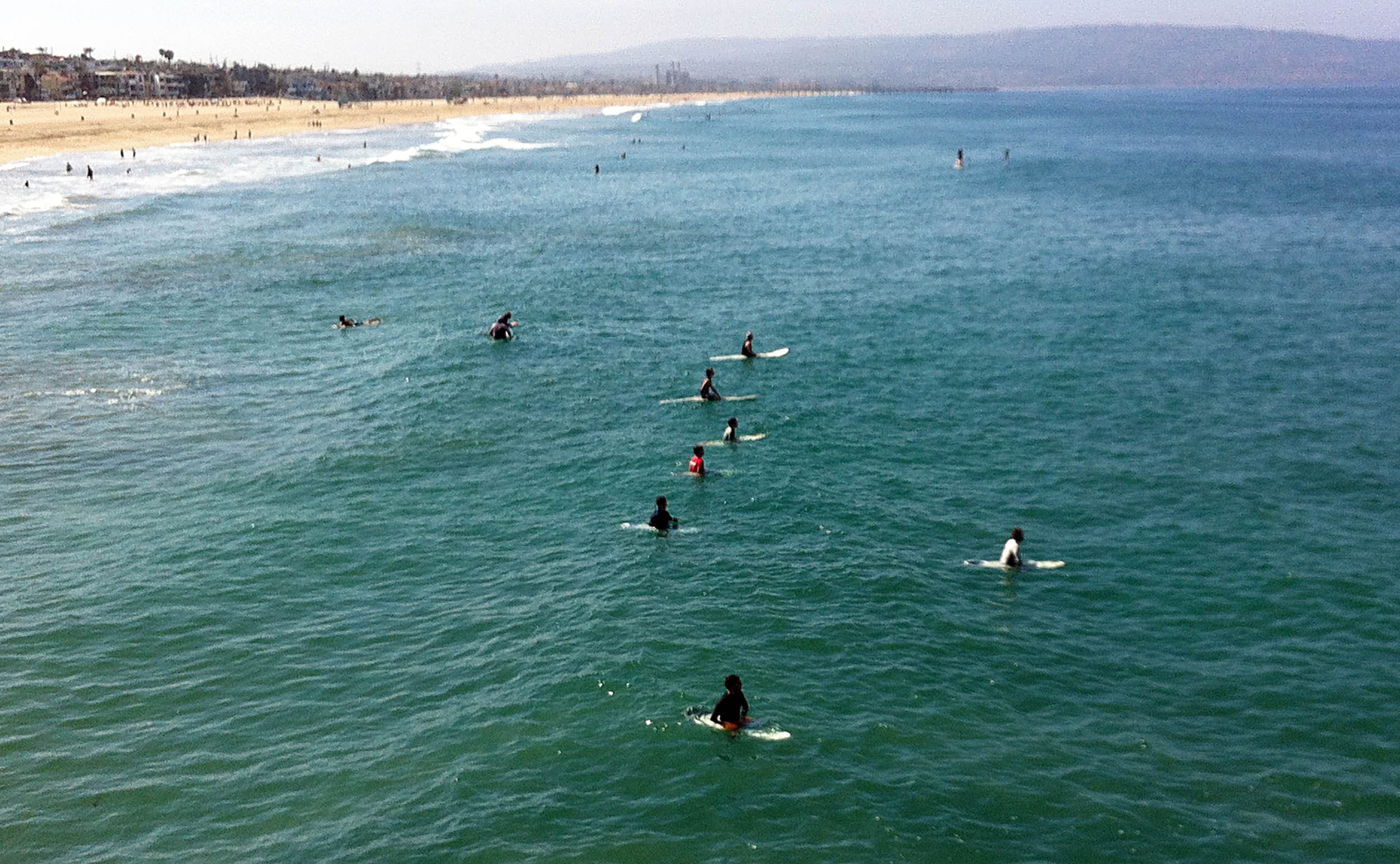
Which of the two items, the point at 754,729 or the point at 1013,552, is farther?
the point at 1013,552

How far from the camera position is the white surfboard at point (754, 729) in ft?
67.3

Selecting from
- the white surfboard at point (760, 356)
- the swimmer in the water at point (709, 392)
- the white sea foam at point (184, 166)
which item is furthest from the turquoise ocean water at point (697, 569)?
the white sea foam at point (184, 166)

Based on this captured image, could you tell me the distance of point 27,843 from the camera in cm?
1762

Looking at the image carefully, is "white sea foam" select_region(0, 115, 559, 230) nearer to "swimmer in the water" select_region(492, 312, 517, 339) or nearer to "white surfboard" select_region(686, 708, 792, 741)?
"swimmer in the water" select_region(492, 312, 517, 339)

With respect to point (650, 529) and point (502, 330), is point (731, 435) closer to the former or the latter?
point (650, 529)

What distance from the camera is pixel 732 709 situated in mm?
20578

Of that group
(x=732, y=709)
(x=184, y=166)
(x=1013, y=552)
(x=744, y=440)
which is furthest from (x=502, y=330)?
(x=184, y=166)

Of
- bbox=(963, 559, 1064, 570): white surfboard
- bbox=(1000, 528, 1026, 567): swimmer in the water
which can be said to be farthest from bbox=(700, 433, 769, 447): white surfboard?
bbox=(1000, 528, 1026, 567): swimmer in the water

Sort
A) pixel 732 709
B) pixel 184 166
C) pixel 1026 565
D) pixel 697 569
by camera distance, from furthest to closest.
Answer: pixel 184 166, pixel 697 569, pixel 1026 565, pixel 732 709

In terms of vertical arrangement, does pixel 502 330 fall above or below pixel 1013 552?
above

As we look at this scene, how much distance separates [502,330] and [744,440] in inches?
697

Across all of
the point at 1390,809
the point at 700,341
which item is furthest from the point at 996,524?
the point at 700,341

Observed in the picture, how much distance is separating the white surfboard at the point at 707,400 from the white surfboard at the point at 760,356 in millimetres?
5250

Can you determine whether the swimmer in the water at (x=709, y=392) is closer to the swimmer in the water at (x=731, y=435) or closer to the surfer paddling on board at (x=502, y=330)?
the swimmer in the water at (x=731, y=435)
